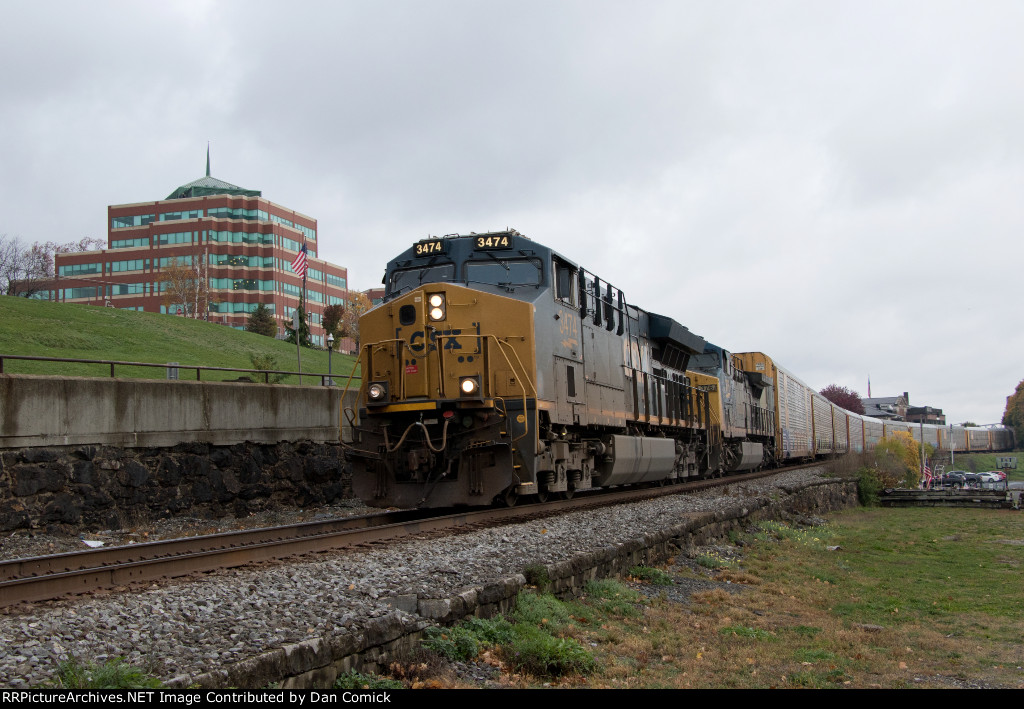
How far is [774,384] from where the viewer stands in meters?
32.8

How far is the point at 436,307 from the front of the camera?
11352 mm

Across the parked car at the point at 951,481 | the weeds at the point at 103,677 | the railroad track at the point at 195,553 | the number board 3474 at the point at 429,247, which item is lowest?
the parked car at the point at 951,481

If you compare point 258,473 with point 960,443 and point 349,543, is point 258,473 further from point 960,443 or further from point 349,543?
point 960,443

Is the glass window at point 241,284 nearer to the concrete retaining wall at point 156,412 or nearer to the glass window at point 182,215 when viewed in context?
the glass window at point 182,215

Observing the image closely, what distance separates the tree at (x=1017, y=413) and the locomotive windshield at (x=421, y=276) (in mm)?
133970

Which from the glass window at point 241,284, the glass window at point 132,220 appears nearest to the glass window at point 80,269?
the glass window at point 132,220

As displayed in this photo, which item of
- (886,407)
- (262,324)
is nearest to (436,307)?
(262,324)

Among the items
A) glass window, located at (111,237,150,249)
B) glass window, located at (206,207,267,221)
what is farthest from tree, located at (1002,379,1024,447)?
glass window, located at (111,237,150,249)

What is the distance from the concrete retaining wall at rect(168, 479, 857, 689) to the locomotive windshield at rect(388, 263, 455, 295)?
4.99 metres

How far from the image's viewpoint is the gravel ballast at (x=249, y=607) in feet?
13.8

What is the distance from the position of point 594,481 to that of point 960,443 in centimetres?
9106

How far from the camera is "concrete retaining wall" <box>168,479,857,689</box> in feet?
13.3
